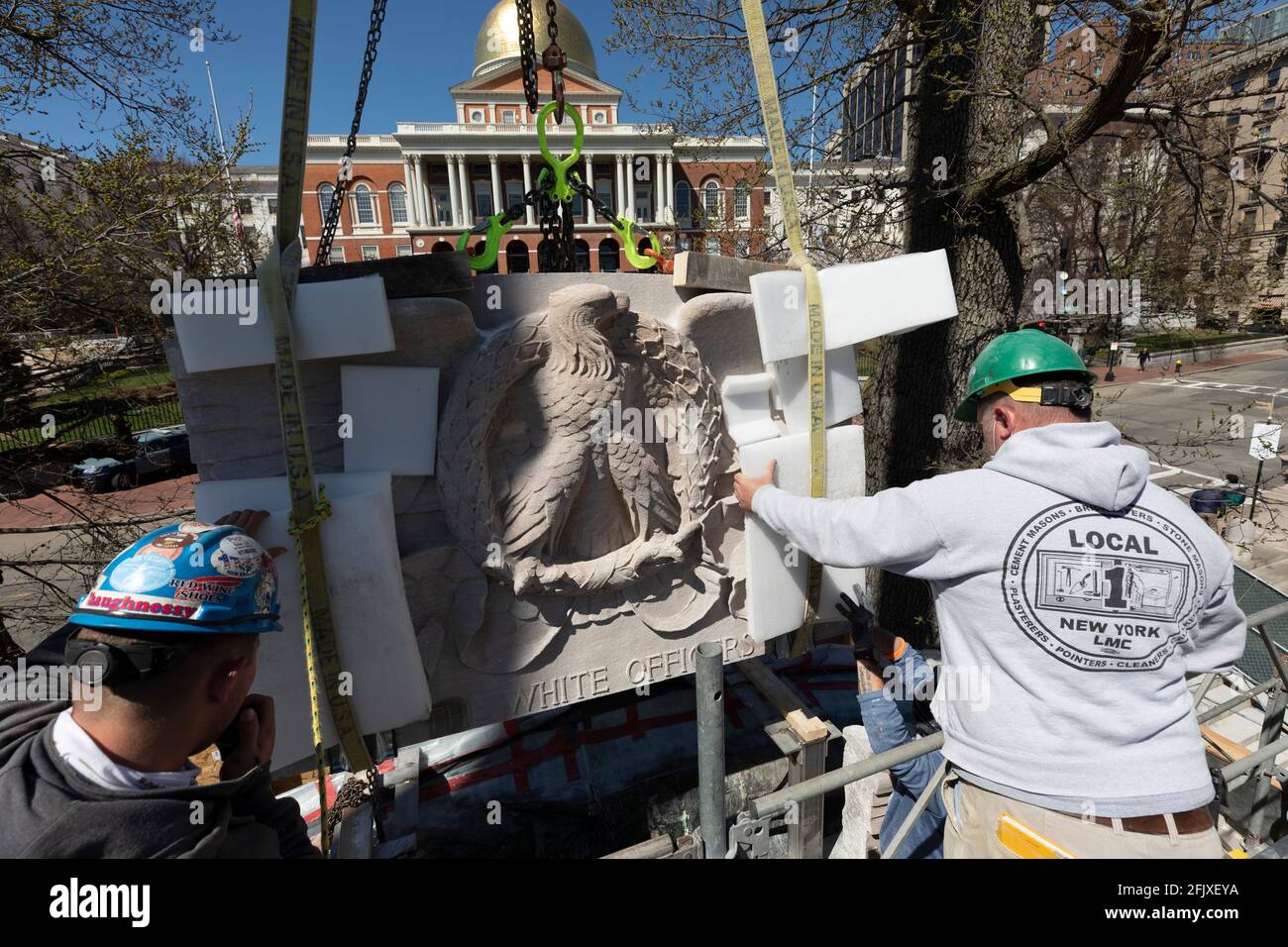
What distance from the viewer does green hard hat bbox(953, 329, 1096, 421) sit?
1982 mm

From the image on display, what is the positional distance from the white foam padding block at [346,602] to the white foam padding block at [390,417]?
0.46ft

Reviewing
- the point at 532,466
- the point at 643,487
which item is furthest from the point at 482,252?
the point at 643,487

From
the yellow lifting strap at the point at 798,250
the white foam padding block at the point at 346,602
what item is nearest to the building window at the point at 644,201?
the yellow lifting strap at the point at 798,250

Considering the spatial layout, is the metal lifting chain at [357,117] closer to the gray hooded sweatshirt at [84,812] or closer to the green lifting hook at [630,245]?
the green lifting hook at [630,245]

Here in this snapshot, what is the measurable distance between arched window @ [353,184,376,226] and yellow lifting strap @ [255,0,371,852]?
37660 mm

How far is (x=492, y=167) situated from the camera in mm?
29906

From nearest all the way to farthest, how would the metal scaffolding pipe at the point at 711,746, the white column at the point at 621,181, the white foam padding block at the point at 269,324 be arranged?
the metal scaffolding pipe at the point at 711,746 < the white foam padding block at the point at 269,324 < the white column at the point at 621,181

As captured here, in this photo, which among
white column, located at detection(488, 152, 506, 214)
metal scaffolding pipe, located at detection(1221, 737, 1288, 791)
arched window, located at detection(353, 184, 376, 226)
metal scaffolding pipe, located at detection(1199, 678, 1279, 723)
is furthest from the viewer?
arched window, located at detection(353, 184, 376, 226)

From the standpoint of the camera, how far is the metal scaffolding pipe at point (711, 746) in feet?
6.84

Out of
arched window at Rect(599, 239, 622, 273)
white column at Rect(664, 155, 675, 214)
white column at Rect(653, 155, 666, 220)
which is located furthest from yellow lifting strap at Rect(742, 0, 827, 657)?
arched window at Rect(599, 239, 622, 273)

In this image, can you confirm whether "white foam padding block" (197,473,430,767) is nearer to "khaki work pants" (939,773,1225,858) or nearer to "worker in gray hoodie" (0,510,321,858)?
"worker in gray hoodie" (0,510,321,858)

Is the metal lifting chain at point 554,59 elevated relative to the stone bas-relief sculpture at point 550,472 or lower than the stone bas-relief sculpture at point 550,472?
elevated

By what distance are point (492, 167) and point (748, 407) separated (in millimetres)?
31546

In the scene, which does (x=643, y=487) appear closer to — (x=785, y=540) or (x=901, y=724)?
(x=785, y=540)
